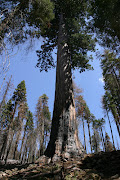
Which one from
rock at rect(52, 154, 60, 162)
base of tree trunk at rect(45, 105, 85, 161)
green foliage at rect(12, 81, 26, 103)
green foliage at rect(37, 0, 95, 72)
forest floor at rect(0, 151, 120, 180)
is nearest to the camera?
forest floor at rect(0, 151, 120, 180)

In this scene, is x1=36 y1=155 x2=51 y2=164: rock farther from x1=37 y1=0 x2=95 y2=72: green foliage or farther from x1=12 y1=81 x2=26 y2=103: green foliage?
x1=12 y1=81 x2=26 y2=103: green foliage

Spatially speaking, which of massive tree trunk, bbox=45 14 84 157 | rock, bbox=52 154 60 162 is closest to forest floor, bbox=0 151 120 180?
rock, bbox=52 154 60 162

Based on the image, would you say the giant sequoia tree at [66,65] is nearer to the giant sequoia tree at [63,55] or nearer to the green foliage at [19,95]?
the giant sequoia tree at [63,55]

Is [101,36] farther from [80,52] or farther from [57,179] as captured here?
[57,179]

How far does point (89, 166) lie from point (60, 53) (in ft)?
12.5

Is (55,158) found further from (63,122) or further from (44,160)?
(63,122)

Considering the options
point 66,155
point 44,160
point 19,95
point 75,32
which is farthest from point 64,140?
point 19,95

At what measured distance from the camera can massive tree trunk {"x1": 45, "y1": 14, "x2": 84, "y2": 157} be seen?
2652 millimetres

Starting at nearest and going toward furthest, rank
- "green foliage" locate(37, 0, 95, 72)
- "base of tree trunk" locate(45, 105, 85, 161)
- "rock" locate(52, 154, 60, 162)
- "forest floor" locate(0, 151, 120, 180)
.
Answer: "forest floor" locate(0, 151, 120, 180) → "rock" locate(52, 154, 60, 162) → "base of tree trunk" locate(45, 105, 85, 161) → "green foliage" locate(37, 0, 95, 72)

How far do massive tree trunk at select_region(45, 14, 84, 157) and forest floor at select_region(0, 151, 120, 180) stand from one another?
0.31 m

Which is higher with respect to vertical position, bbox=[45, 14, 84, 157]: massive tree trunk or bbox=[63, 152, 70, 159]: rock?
bbox=[45, 14, 84, 157]: massive tree trunk

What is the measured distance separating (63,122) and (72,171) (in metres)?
1.30

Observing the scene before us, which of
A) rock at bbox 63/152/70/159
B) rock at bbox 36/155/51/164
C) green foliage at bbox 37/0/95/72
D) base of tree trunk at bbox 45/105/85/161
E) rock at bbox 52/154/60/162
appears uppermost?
green foliage at bbox 37/0/95/72

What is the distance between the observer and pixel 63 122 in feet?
9.94
